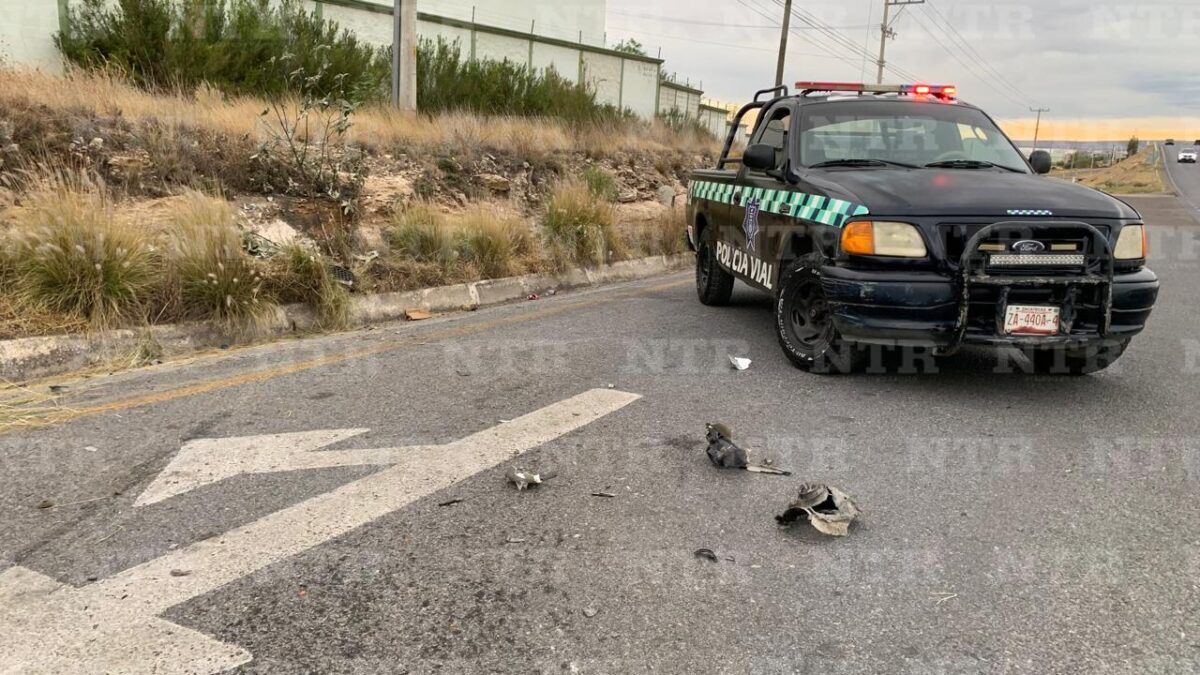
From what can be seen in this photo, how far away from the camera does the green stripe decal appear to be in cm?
469

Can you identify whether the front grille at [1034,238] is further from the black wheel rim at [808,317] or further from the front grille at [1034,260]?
the black wheel rim at [808,317]

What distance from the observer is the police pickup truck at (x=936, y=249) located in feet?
14.3

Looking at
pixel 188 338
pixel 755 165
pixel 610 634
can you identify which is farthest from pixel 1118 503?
pixel 188 338

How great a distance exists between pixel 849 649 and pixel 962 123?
Answer: 468 cm

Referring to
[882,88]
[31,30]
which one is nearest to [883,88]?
[882,88]

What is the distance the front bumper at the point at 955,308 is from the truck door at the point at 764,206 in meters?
1.08

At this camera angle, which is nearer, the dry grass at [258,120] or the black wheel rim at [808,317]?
the black wheel rim at [808,317]

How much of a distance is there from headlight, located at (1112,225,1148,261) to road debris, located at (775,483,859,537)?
8.13 ft

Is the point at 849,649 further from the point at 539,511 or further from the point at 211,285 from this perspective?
the point at 211,285

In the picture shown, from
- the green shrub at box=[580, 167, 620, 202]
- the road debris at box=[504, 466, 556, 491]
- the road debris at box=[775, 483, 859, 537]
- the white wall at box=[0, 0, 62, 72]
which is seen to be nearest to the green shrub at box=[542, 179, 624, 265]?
the green shrub at box=[580, 167, 620, 202]

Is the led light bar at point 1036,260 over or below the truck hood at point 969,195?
below

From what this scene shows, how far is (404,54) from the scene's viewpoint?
527 inches

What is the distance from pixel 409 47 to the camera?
43.5 ft

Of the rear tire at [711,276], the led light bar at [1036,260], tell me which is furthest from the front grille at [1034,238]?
the rear tire at [711,276]
